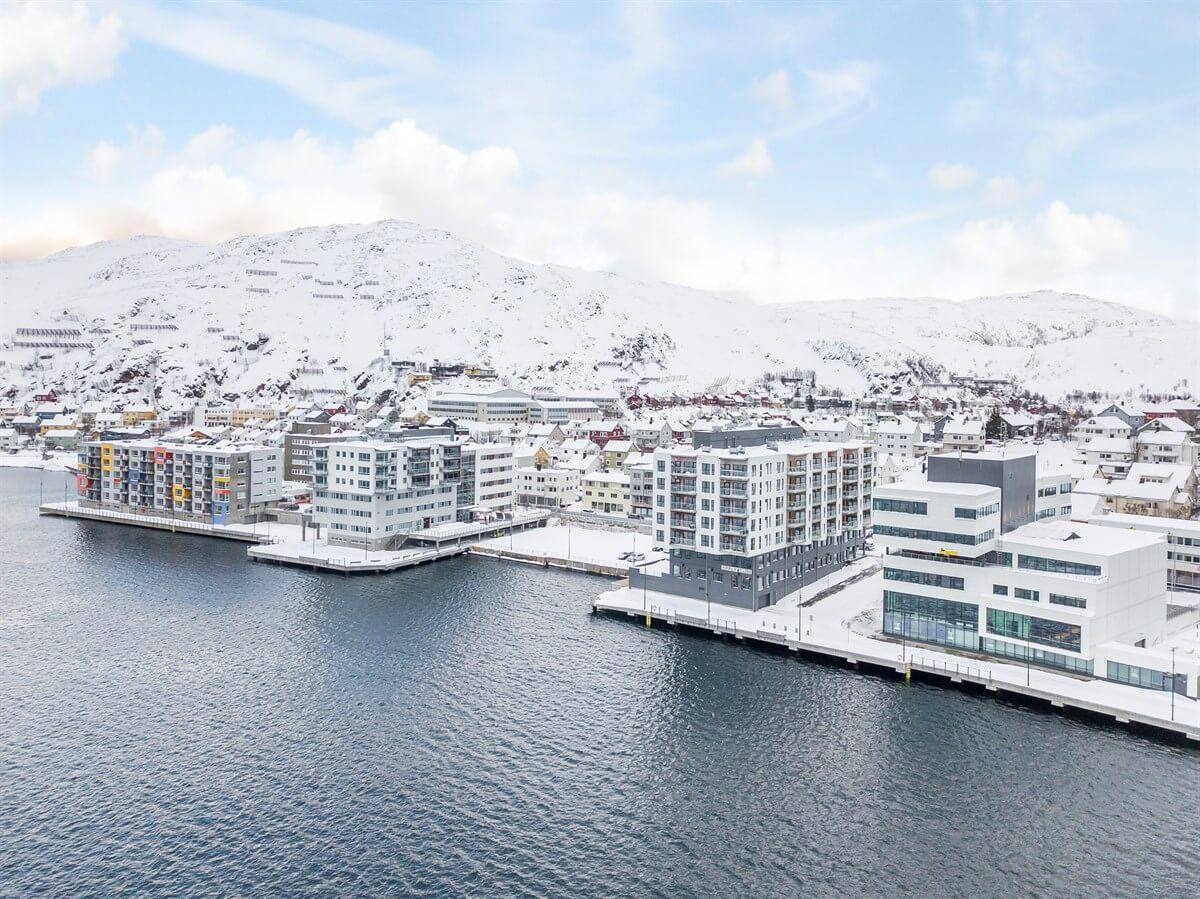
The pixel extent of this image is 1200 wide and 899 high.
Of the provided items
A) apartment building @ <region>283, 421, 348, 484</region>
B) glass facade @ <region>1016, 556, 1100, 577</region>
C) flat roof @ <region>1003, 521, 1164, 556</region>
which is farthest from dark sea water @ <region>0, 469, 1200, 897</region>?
apartment building @ <region>283, 421, 348, 484</region>

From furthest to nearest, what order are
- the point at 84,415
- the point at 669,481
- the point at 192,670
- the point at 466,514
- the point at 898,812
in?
the point at 84,415 < the point at 466,514 < the point at 669,481 < the point at 192,670 < the point at 898,812

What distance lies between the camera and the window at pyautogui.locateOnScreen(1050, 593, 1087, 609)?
147 feet

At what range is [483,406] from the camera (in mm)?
189125

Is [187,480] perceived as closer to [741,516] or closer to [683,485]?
[683,485]

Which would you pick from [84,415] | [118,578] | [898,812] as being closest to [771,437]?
[898,812]

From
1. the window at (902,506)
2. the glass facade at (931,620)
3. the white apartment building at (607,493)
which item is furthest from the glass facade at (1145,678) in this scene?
the white apartment building at (607,493)

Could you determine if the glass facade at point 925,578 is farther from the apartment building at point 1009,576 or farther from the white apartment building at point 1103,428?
the white apartment building at point 1103,428

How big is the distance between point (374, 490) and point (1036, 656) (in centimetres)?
5594

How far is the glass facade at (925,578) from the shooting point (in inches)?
1938

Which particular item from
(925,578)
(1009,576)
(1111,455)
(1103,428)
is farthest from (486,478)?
(1103,428)

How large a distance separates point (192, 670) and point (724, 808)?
32.2 meters

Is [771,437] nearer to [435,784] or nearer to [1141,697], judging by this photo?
[1141,697]

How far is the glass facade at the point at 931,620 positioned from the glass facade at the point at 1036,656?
0.87 meters

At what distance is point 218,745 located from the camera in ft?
128
